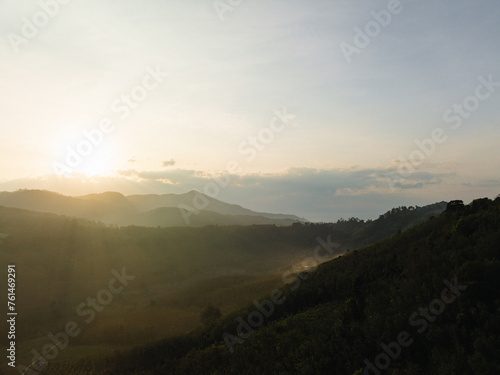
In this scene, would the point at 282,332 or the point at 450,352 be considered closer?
the point at 450,352

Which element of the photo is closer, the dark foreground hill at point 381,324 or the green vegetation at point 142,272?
the dark foreground hill at point 381,324

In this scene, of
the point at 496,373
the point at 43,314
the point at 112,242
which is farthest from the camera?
the point at 112,242

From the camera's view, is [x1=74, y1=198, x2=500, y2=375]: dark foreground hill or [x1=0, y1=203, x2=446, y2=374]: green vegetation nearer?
[x1=74, y1=198, x2=500, y2=375]: dark foreground hill

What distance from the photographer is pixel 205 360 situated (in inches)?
890

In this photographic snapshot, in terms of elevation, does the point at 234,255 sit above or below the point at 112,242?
below

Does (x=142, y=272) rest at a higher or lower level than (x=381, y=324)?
lower

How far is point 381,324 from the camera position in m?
15.9

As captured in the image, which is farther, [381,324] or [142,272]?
[142,272]

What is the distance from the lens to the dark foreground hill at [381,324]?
13156 millimetres

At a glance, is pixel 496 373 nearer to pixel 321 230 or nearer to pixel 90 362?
pixel 90 362

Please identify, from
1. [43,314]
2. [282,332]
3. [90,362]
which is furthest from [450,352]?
[43,314]

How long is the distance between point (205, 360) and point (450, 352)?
16025mm

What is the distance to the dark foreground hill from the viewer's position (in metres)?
13.2

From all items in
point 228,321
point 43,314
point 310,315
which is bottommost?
point 43,314
